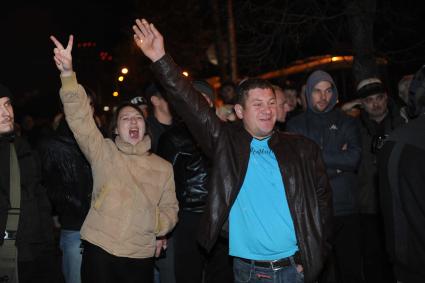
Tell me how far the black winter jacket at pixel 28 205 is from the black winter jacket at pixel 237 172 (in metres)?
1.52

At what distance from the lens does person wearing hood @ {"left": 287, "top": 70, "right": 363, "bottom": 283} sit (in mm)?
5426

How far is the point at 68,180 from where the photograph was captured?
4.93 meters

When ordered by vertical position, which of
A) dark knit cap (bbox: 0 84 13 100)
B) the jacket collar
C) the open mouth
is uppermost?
dark knit cap (bbox: 0 84 13 100)

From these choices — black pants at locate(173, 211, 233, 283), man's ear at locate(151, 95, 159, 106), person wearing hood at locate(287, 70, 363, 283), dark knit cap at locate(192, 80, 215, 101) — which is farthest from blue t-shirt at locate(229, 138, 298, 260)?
man's ear at locate(151, 95, 159, 106)

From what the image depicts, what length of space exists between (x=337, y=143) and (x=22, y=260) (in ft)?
11.7

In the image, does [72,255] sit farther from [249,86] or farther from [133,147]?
[249,86]

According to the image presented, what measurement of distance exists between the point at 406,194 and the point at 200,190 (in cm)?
297

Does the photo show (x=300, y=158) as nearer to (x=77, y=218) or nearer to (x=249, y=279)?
(x=249, y=279)

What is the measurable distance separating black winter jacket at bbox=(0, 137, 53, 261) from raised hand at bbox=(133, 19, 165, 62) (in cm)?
146

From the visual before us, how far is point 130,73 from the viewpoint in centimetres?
2508

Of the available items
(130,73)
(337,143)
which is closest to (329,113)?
(337,143)

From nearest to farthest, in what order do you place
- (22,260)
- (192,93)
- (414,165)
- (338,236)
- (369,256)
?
(414,165), (192,93), (22,260), (338,236), (369,256)

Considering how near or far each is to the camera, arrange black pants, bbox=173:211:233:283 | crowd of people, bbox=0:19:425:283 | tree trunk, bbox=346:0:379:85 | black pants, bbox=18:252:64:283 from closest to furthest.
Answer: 1. crowd of people, bbox=0:19:425:283
2. black pants, bbox=18:252:64:283
3. black pants, bbox=173:211:233:283
4. tree trunk, bbox=346:0:379:85

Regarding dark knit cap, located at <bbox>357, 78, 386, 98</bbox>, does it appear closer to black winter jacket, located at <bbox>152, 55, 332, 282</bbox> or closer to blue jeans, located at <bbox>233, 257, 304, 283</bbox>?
black winter jacket, located at <bbox>152, 55, 332, 282</bbox>
